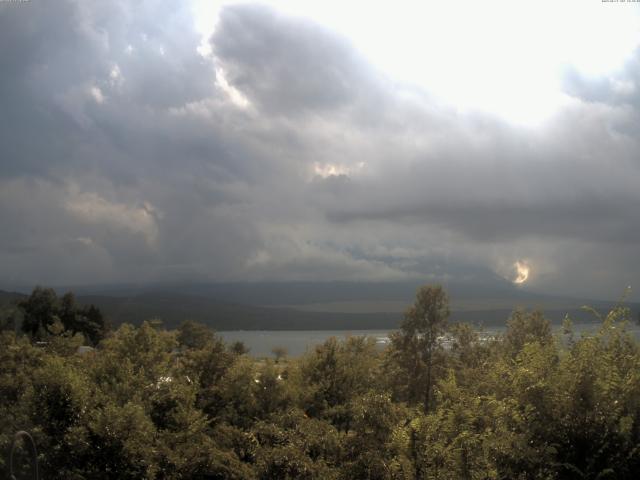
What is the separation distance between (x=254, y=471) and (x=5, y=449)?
24.9ft

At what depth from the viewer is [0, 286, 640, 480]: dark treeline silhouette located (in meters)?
9.14

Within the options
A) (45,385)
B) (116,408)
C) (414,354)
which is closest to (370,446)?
(116,408)

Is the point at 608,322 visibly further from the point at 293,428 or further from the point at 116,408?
the point at 116,408

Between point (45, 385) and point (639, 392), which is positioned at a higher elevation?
point (639, 392)

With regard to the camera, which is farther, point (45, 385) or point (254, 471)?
point (45, 385)

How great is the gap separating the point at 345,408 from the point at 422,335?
13.3 meters

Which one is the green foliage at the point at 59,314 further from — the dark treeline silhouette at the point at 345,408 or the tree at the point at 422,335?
the tree at the point at 422,335

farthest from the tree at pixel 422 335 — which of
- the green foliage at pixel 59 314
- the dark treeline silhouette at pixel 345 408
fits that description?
the green foliage at pixel 59 314

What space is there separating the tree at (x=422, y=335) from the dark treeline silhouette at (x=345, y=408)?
0.21ft

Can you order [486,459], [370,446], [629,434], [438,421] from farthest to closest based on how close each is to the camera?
1. [370,446]
2. [438,421]
3. [486,459]
4. [629,434]

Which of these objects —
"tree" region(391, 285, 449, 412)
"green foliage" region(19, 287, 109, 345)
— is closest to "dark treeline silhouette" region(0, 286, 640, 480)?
"tree" region(391, 285, 449, 412)

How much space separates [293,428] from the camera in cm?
1688

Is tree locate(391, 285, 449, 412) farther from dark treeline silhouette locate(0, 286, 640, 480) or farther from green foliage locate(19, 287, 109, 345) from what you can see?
green foliage locate(19, 287, 109, 345)

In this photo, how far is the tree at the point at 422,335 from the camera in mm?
31812
